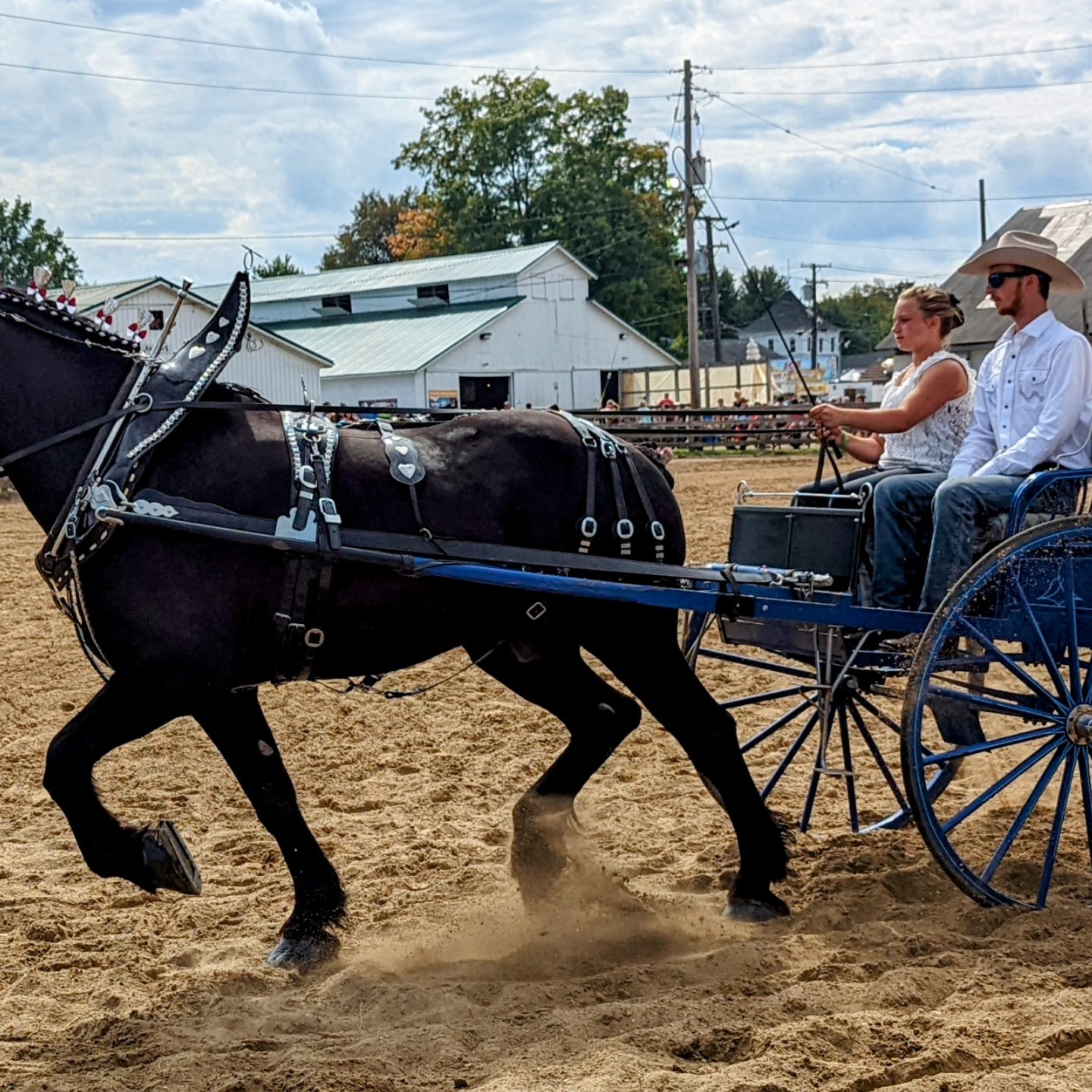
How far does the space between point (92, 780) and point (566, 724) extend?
74.7 inches

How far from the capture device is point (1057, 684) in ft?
15.9

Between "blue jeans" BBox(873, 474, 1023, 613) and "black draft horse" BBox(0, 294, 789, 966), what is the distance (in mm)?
777

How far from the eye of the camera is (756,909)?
497cm

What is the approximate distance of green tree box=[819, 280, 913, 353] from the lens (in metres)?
111

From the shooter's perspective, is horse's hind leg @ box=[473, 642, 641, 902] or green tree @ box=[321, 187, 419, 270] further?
green tree @ box=[321, 187, 419, 270]

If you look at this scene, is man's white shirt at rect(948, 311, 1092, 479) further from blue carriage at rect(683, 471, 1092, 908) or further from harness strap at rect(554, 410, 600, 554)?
harness strap at rect(554, 410, 600, 554)

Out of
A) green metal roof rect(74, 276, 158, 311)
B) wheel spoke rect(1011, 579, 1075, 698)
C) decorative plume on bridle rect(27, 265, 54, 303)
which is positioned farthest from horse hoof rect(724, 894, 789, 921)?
green metal roof rect(74, 276, 158, 311)

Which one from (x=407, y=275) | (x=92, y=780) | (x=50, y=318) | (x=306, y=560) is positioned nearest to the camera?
(x=92, y=780)

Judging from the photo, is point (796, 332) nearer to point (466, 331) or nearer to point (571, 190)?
point (571, 190)

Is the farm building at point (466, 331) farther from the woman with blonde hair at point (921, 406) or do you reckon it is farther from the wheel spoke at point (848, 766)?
the wheel spoke at point (848, 766)

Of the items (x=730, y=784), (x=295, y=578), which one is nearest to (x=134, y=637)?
(x=295, y=578)

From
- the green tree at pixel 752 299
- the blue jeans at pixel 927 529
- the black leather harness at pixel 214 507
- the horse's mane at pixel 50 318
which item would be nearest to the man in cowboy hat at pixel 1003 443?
the blue jeans at pixel 927 529

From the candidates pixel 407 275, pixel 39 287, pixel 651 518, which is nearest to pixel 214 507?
pixel 39 287

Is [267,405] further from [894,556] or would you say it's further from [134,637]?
[894,556]
